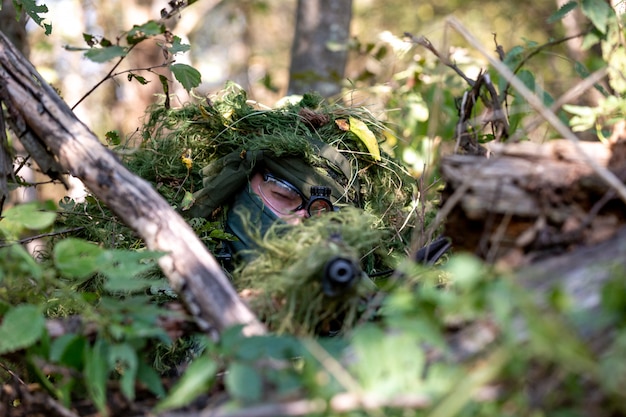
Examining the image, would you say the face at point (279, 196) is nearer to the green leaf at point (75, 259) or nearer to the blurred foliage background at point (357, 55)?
the blurred foliage background at point (357, 55)

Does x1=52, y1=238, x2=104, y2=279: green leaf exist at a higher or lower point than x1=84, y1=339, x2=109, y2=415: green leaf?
higher

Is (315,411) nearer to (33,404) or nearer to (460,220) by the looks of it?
(460,220)

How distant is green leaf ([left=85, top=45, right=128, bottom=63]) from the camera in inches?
67.2

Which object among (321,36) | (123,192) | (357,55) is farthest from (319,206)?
(357,55)

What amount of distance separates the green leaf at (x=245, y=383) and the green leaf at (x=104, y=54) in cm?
96

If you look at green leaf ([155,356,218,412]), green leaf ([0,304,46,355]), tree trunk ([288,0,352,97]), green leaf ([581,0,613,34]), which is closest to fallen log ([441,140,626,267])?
green leaf ([155,356,218,412])

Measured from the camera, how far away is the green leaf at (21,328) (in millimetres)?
1252

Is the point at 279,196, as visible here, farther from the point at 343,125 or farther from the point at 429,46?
the point at 429,46

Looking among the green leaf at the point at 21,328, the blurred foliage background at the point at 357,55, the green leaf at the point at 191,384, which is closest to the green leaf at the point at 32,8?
the blurred foliage background at the point at 357,55

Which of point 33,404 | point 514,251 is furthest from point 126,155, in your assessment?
point 514,251

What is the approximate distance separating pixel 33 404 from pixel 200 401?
0.41m

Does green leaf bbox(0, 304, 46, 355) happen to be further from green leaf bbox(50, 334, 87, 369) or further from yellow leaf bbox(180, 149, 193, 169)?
yellow leaf bbox(180, 149, 193, 169)

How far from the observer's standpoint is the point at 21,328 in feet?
4.21

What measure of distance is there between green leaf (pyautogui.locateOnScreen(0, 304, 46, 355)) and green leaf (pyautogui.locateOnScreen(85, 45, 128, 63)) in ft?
2.26
